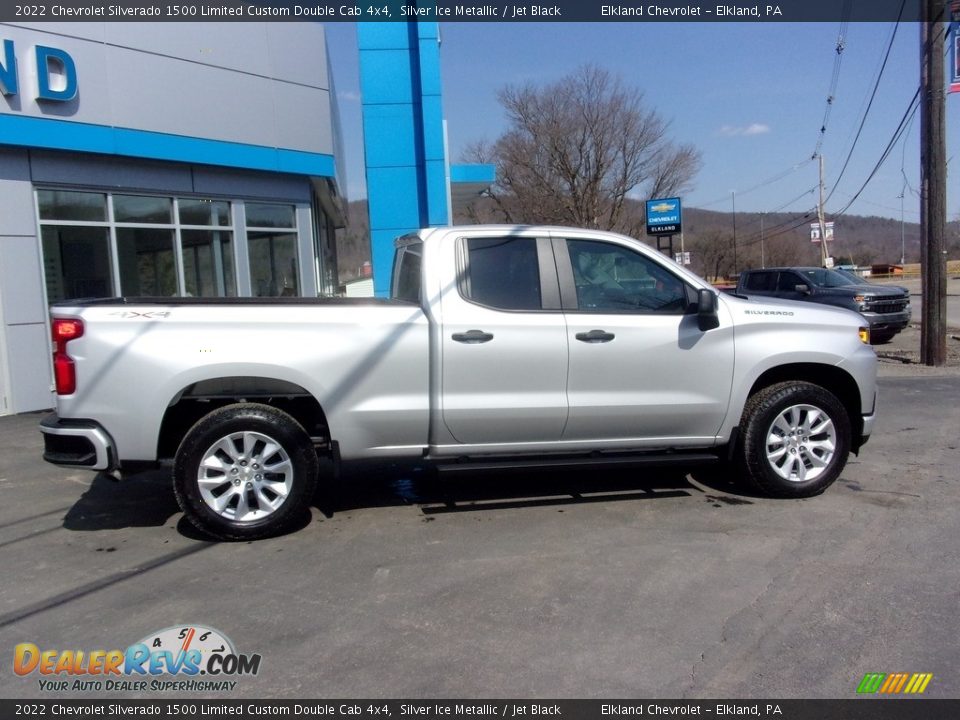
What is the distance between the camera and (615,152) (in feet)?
114

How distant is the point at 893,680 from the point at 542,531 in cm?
235

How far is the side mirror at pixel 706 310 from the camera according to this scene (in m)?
5.44

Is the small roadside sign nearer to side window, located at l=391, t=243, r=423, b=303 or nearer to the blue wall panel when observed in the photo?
the blue wall panel

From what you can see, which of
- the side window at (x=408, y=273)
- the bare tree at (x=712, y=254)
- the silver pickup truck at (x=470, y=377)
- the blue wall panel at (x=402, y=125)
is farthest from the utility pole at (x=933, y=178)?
the bare tree at (x=712, y=254)

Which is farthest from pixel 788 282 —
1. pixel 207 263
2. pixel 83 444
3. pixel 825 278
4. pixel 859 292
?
pixel 83 444

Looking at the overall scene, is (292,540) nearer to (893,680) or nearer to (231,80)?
(893,680)

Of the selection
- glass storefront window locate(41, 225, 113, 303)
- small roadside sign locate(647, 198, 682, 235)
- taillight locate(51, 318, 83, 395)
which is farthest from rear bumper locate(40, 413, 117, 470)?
small roadside sign locate(647, 198, 682, 235)

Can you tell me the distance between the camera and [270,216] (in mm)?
13945

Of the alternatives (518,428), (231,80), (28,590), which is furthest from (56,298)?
(518,428)

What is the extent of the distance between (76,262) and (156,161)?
6.45ft

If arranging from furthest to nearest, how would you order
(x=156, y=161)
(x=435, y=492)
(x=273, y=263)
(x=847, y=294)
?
(x=847, y=294) < (x=273, y=263) < (x=156, y=161) < (x=435, y=492)

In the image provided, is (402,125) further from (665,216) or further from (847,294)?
(847,294)

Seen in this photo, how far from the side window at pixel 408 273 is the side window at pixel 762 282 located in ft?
45.6

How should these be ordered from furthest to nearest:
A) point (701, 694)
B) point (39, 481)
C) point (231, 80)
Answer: point (231, 80), point (39, 481), point (701, 694)
